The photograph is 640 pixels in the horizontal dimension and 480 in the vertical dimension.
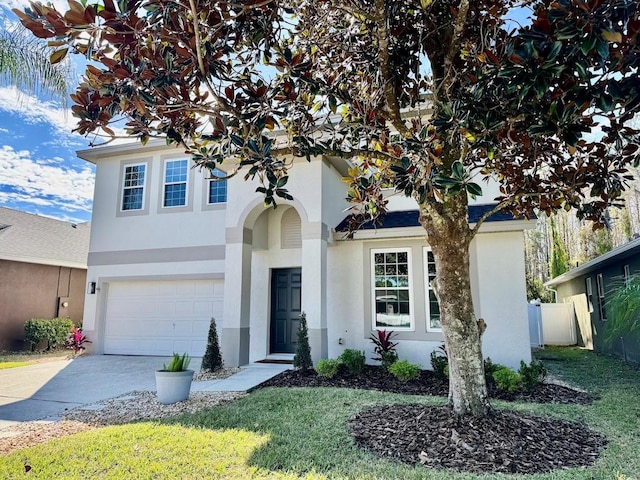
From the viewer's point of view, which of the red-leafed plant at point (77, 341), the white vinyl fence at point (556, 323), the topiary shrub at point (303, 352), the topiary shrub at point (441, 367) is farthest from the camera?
the white vinyl fence at point (556, 323)

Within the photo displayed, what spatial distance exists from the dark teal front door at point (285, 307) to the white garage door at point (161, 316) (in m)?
2.23

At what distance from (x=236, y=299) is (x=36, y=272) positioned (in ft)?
33.9

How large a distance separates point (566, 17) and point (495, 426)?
13.9 ft

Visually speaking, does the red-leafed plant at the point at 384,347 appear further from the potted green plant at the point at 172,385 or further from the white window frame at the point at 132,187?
the white window frame at the point at 132,187

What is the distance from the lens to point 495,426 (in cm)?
487

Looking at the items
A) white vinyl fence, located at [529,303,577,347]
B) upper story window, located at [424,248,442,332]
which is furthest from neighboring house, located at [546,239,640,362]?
upper story window, located at [424,248,442,332]

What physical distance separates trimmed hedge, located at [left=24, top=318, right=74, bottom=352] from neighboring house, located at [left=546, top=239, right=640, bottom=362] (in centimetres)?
1728

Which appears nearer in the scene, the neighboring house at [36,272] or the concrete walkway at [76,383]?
the concrete walkway at [76,383]

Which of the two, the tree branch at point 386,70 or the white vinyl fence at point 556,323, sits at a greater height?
the tree branch at point 386,70

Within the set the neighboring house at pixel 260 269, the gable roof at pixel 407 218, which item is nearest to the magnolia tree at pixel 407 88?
the gable roof at pixel 407 218

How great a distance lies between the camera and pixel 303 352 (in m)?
9.16

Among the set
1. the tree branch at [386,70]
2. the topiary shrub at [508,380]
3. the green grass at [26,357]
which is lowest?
the green grass at [26,357]

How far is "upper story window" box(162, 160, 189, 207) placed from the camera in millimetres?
13570

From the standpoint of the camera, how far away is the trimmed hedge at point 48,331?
1474cm
